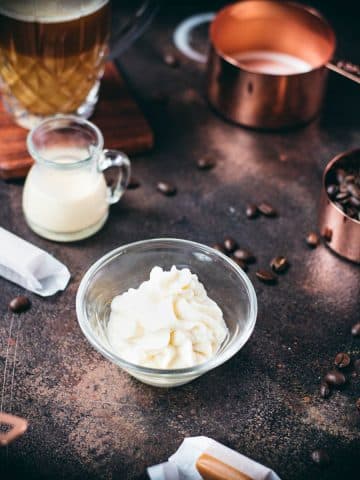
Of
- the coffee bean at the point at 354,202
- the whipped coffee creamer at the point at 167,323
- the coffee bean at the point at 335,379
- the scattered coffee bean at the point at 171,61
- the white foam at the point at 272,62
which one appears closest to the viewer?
the whipped coffee creamer at the point at 167,323

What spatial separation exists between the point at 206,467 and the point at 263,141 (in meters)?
1.03

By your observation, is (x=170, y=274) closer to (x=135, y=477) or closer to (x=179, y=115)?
(x=135, y=477)

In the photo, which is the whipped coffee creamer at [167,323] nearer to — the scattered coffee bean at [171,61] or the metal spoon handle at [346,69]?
the metal spoon handle at [346,69]

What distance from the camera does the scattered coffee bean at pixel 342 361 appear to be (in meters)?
1.57

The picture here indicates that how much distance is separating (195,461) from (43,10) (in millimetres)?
1050

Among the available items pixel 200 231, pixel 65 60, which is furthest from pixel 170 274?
pixel 65 60

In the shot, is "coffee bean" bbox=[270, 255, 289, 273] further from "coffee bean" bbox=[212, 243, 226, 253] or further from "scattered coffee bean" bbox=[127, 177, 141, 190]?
"scattered coffee bean" bbox=[127, 177, 141, 190]

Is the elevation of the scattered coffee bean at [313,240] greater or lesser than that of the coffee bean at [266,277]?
greater

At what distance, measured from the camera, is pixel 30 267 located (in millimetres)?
1633

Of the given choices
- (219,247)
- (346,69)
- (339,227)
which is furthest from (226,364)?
(346,69)

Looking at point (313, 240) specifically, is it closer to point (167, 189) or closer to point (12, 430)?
point (167, 189)

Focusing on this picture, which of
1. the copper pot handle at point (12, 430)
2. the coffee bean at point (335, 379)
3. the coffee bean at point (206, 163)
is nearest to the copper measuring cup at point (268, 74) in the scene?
the coffee bean at point (206, 163)

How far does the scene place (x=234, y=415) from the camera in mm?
1482

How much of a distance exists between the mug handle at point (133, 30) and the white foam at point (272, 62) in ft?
0.92
